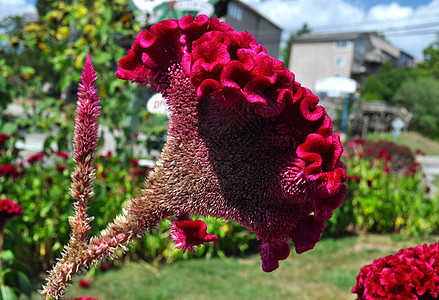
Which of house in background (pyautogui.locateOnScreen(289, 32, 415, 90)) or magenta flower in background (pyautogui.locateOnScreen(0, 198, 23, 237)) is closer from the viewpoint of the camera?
magenta flower in background (pyautogui.locateOnScreen(0, 198, 23, 237))

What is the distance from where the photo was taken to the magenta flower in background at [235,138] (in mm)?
681

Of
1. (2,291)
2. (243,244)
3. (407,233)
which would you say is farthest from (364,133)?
(2,291)

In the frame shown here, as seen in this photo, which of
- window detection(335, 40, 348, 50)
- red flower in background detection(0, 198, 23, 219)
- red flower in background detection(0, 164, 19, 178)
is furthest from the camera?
window detection(335, 40, 348, 50)

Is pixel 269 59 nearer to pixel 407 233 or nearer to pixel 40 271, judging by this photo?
pixel 40 271

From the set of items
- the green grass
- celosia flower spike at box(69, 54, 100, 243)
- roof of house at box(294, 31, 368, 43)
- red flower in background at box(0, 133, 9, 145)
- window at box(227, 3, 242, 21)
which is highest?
roof of house at box(294, 31, 368, 43)

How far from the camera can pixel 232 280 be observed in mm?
4672

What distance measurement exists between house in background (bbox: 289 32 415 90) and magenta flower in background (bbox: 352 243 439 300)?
163 feet

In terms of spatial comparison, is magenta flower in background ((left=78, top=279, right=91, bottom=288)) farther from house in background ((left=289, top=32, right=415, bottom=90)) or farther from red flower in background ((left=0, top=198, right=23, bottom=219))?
house in background ((left=289, top=32, right=415, bottom=90))

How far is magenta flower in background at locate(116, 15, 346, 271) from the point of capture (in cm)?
68

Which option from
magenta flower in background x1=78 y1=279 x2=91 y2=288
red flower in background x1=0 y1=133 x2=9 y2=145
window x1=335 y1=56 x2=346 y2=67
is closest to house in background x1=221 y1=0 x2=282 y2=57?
window x1=335 y1=56 x2=346 y2=67

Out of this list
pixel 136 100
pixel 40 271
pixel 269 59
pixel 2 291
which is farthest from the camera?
pixel 136 100

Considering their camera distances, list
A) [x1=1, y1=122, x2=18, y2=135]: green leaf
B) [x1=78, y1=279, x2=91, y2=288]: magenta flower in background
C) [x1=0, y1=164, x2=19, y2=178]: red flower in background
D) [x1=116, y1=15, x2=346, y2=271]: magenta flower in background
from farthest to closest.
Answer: [x1=1, y1=122, x2=18, y2=135]: green leaf < [x1=78, y1=279, x2=91, y2=288]: magenta flower in background < [x1=0, y1=164, x2=19, y2=178]: red flower in background < [x1=116, y1=15, x2=346, y2=271]: magenta flower in background

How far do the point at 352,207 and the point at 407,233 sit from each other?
1282 millimetres

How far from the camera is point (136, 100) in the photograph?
493 centimetres
